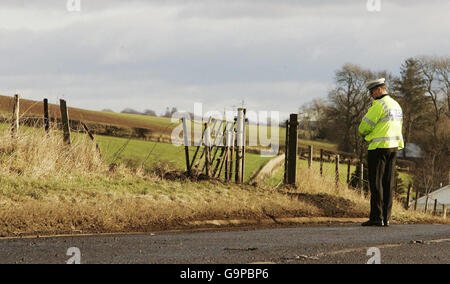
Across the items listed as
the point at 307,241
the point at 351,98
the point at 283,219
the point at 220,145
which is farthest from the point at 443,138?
the point at 307,241

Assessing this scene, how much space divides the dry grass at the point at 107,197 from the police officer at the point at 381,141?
3.69 m

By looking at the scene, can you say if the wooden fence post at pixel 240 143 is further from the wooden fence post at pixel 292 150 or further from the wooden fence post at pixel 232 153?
the wooden fence post at pixel 292 150

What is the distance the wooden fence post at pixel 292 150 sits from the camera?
69.6 feet

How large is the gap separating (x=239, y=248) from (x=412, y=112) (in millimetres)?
68616

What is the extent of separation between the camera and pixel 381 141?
12484mm

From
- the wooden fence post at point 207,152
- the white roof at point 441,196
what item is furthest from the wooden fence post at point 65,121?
the white roof at point 441,196

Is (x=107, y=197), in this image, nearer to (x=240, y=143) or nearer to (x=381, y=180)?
(x=381, y=180)

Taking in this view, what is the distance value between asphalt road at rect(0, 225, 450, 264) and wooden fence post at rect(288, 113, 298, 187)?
385 inches

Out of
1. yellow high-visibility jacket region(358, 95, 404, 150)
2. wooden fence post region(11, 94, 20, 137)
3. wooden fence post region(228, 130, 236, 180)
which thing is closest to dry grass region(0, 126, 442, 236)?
wooden fence post region(11, 94, 20, 137)

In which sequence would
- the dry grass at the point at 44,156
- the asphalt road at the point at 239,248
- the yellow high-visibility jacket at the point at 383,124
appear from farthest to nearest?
the dry grass at the point at 44,156, the yellow high-visibility jacket at the point at 383,124, the asphalt road at the point at 239,248

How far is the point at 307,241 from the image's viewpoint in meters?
10.0
